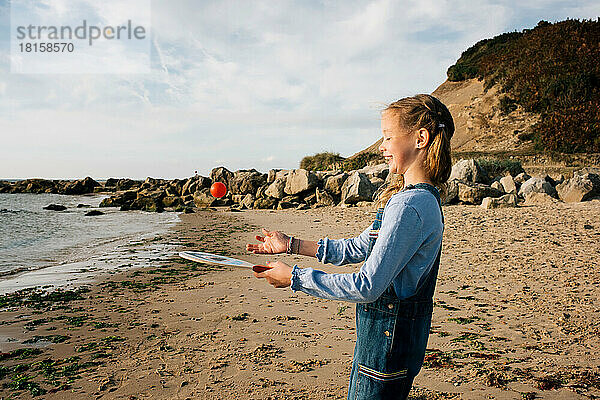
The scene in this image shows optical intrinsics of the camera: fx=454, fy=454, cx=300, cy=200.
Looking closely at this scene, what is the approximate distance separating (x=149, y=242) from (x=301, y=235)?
14.5ft

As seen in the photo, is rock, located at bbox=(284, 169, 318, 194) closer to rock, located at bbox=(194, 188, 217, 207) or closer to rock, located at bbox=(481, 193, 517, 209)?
rock, located at bbox=(194, 188, 217, 207)

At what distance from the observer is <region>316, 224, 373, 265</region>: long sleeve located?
2324 millimetres

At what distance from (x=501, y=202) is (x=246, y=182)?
15.8 metres

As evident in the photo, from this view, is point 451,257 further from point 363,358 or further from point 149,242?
point 149,242

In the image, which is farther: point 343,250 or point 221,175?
point 221,175

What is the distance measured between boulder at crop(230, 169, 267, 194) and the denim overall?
24.2 metres

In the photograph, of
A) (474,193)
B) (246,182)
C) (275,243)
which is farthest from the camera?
(246,182)

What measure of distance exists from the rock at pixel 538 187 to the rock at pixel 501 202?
1324 mm

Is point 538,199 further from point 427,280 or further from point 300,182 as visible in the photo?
point 427,280

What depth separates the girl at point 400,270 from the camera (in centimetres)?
175

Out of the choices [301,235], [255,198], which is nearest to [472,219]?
[301,235]

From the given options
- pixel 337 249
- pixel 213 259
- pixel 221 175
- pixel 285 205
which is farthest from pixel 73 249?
pixel 221 175

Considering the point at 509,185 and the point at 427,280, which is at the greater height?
the point at 509,185

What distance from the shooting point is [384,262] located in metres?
1.73
